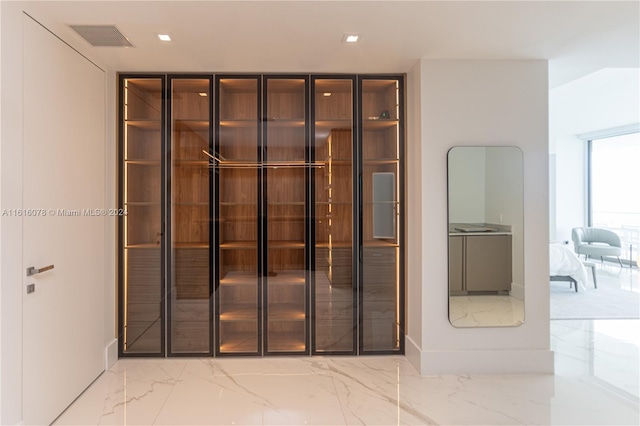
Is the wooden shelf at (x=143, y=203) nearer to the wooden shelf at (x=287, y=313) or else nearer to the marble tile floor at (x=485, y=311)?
the wooden shelf at (x=287, y=313)

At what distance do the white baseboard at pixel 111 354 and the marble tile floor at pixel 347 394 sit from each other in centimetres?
5

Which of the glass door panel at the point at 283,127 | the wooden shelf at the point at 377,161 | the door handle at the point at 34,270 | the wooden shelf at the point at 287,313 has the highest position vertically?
the glass door panel at the point at 283,127

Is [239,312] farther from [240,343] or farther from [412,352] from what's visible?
[412,352]

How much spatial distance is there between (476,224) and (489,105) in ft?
3.42

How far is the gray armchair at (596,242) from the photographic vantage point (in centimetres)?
745

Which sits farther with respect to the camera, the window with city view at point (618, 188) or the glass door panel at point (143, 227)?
the window with city view at point (618, 188)

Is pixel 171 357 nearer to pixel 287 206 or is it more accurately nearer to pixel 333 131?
pixel 287 206

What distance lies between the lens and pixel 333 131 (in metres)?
3.71

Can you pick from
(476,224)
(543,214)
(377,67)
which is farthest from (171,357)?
(543,214)

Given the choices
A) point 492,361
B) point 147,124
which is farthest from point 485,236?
point 147,124

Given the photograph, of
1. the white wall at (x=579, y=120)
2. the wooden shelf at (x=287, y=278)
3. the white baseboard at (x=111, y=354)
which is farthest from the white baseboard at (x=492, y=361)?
the white wall at (x=579, y=120)

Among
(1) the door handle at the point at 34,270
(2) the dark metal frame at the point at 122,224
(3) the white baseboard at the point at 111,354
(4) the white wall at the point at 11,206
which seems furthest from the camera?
(2) the dark metal frame at the point at 122,224

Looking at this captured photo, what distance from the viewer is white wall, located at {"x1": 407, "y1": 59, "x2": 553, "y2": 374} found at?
3.33 meters

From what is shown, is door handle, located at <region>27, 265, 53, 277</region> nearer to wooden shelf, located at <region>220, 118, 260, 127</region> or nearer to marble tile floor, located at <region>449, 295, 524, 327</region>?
wooden shelf, located at <region>220, 118, 260, 127</region>
